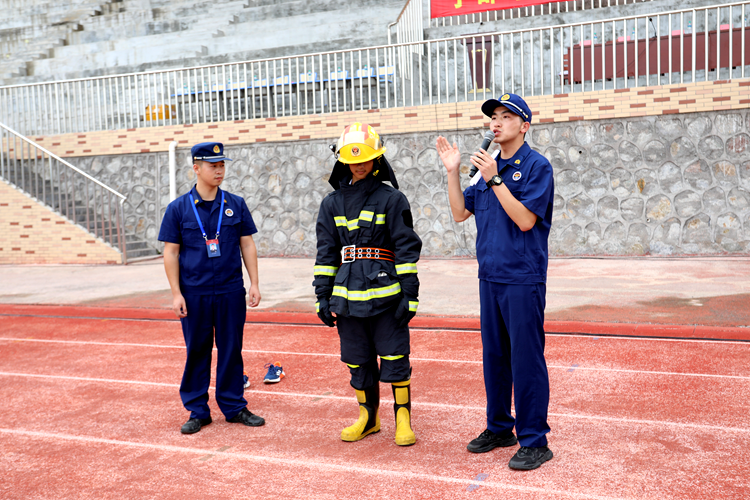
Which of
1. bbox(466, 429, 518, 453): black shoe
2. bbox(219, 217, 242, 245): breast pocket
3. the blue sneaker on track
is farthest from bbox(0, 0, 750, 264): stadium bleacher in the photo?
bbox(466, 429, 518, 453): black shoe

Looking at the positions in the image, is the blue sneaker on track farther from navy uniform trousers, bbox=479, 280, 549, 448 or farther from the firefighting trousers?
navy uniform trousers, bbox=479, 280, 549, 448

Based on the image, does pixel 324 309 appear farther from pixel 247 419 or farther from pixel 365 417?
pixel 247 419

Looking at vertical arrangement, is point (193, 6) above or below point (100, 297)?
above

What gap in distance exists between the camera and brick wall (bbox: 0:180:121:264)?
15.9 m

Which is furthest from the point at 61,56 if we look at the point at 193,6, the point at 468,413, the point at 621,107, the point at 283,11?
the point at 468,413

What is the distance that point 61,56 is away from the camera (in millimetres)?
25719

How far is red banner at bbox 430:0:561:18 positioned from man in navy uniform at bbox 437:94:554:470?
602 inches

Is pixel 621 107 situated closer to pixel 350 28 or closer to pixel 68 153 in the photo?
pixel 350 28

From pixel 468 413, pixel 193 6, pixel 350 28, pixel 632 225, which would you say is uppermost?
pixel 193 6

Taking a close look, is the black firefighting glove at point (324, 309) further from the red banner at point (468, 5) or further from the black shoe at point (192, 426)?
the red banner at point (468, 5)

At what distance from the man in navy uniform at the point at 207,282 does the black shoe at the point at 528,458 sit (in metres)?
1.91

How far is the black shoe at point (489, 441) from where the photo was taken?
13.6 ft

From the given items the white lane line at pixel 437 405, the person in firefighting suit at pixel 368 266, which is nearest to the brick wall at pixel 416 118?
the white lane line at pixel 437 405

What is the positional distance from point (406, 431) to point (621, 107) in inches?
430
